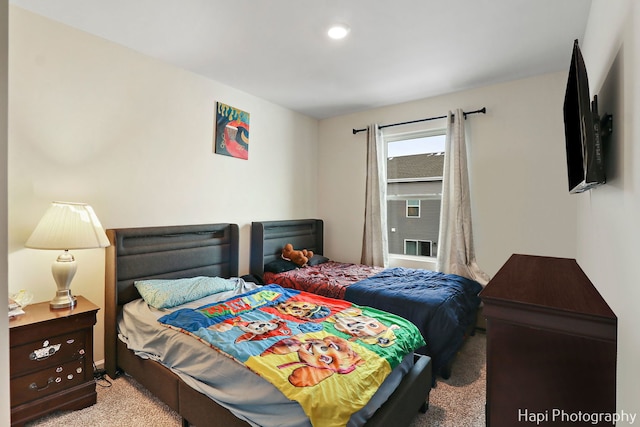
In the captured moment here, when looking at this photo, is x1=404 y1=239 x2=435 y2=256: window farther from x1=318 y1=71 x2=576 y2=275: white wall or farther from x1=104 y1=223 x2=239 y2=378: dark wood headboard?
x1=104 y1=223 x2=239 y2=378: dark wood headboard

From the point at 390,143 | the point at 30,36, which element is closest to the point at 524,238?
the point at 390,143

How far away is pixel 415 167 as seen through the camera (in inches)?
155

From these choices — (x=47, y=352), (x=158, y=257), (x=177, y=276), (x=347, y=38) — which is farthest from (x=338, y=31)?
(x=47, y=352)

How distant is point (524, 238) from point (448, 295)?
1.26 m

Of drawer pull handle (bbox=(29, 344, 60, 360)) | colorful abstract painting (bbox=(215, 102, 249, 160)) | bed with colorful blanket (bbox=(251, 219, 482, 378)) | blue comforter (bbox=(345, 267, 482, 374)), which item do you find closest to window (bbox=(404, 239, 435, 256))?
bed with colorful blanket (bbox=(251, 219, 482, 378))

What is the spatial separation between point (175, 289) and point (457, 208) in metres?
2.97

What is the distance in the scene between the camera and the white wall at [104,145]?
2.05m

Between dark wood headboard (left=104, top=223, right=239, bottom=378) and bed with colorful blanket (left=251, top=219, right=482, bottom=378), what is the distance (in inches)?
18.5

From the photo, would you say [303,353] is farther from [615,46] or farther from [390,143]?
[390,143]

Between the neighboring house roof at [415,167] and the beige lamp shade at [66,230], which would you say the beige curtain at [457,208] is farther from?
the beige lamp shade at [66,230]

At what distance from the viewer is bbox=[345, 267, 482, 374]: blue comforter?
234 centimetres

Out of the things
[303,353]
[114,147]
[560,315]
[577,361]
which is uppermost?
[114,147]

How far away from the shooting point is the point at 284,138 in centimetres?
411

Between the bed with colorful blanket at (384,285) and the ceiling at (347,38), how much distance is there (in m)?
1.77
